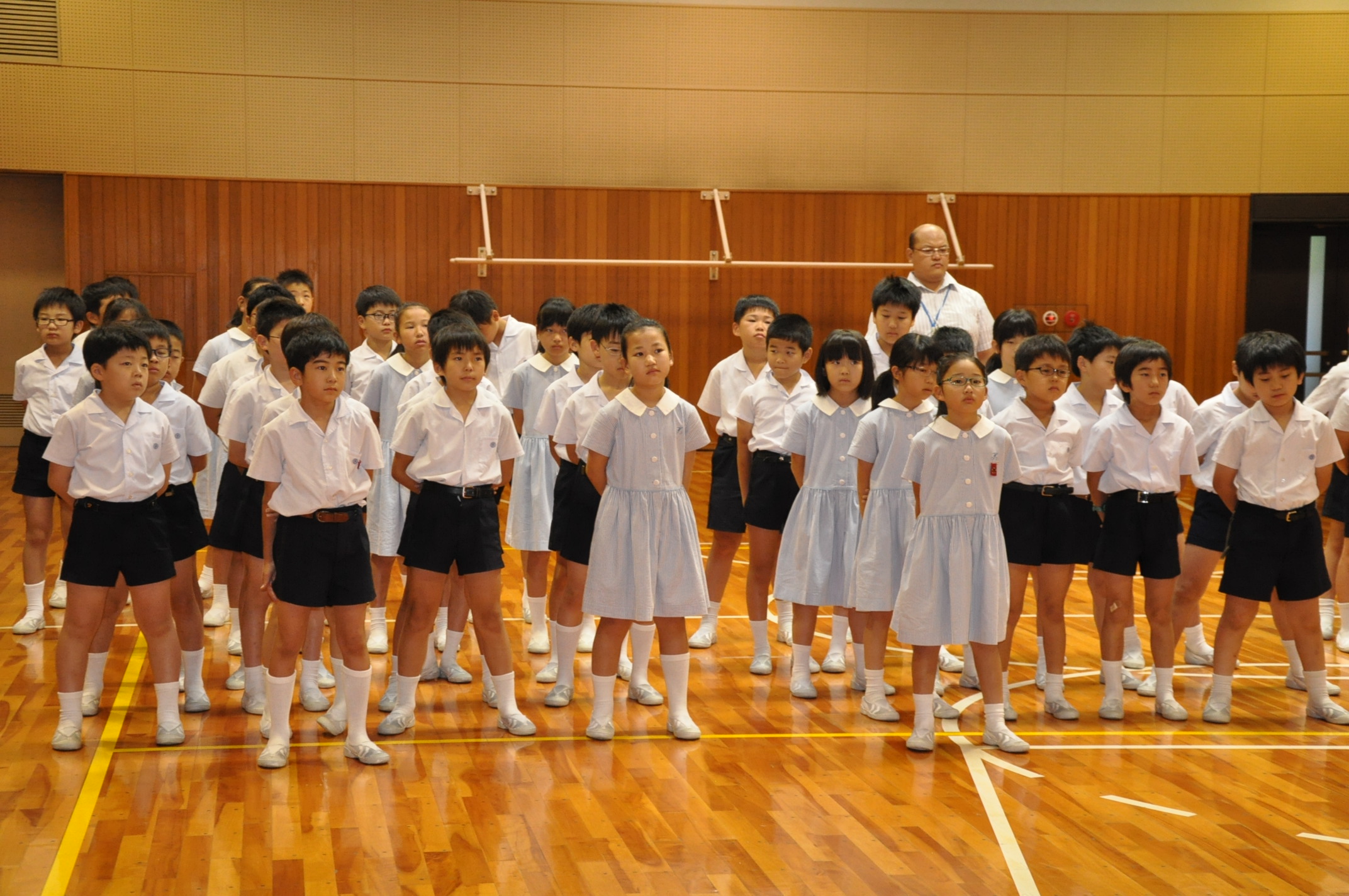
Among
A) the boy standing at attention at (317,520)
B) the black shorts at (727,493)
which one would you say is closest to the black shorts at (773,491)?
the black shorts at (727,493)

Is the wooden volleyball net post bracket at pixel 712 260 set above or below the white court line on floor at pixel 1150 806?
above

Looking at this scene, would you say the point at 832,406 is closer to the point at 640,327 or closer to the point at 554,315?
the point at 640,327

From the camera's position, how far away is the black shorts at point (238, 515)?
4.45 meters

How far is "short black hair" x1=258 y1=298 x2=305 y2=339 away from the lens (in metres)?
4.48

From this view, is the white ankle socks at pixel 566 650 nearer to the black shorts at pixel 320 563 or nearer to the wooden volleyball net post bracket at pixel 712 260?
the black shorts at pixel 320 563

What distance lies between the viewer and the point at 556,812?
361cm

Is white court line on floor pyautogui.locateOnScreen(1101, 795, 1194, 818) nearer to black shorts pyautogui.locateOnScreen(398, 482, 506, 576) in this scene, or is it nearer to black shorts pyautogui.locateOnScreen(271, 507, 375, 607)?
black shorts pyautogui.locateOnScreen(398, 482, 506, 576)

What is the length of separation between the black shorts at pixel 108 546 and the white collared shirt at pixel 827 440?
7.79ft

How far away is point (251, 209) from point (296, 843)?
29.7 ft

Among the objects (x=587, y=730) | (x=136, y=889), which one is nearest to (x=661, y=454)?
(x=587, y=730)

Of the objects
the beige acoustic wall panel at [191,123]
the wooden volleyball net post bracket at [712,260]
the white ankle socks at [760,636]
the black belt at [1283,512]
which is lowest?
the white ankle socks at [760,636]

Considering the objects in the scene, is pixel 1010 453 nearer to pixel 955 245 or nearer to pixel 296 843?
pixel 296 843

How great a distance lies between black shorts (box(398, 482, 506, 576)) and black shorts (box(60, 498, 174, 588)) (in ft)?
2.75

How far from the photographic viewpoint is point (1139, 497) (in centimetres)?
451
